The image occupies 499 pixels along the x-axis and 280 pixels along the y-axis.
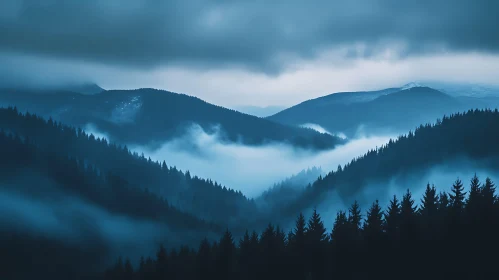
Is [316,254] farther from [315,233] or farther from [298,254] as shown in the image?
[315,233]

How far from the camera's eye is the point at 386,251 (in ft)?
206

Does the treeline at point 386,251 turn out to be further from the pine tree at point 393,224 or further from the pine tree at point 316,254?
the pine tree at point 393,224

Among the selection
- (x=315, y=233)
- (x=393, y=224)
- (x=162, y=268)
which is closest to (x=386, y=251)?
(x=393, y=224)

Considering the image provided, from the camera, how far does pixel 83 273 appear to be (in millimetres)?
194875

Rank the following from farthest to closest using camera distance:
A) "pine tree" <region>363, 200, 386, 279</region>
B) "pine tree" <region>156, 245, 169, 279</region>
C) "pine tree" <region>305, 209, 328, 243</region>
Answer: "pine tree" <region>156, 245, 169, 279</region> < "pine tree" <region>305, 209, 328, 243</region> < "pine tree" <region>363, 200, 386, 279</region>

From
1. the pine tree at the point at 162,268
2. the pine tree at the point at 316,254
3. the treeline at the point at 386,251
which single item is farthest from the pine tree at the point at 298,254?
the pine tree at the point at 162,268

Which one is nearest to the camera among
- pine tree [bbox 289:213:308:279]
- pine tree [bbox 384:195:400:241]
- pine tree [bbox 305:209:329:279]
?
pine tree [bbox 384:195:400:241]

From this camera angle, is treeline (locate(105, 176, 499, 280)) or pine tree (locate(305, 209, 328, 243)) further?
pine tree (locate(305, 209, 328, 243))

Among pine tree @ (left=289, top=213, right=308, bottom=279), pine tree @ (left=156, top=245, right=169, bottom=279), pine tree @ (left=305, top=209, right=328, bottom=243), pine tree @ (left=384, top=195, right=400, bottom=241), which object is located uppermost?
pine tree @ (left=384, top=195, right=400, bottom=241)

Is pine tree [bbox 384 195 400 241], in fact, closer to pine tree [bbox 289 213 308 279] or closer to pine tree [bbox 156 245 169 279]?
pine tree [bbox 289 213 308 279]

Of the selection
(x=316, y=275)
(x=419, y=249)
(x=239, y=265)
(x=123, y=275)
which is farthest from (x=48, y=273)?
(x=419, y=249)

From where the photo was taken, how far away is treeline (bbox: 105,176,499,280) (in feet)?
187

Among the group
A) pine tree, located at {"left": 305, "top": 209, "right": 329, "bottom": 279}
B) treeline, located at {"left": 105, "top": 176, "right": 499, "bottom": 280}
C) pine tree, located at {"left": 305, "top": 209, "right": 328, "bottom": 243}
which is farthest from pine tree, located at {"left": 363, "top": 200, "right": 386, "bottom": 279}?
pine tree, located at {"left": 305, "top": 209, "right": 328, "bottom": 243}

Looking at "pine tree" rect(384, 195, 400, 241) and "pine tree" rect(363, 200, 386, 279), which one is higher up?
"pine tree" rect(384, 195, 400, 241)
